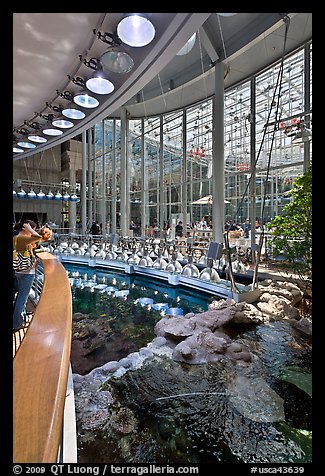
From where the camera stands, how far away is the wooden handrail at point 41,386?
494mm

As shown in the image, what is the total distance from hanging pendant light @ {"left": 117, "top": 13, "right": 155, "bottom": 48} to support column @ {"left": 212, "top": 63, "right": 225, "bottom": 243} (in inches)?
207

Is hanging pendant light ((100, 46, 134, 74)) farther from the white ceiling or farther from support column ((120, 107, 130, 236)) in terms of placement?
support column ((120, 107, 130, 236))

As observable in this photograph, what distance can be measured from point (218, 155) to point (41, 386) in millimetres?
7175

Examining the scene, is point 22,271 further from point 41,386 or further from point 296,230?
point 296,230

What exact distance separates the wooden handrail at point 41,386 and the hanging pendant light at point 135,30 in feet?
6.46

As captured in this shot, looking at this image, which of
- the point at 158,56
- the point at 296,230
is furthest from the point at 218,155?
the point at 158,56

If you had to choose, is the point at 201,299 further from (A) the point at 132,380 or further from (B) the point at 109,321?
(A) the point at 132,380

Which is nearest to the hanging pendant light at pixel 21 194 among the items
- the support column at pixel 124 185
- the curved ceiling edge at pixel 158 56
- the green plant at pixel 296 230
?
the support column at pixel 124 185

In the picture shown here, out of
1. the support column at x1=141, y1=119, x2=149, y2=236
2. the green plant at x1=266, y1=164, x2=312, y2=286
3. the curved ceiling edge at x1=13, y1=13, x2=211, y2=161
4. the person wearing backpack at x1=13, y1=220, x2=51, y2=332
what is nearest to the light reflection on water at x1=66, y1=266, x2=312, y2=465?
the green plant at x1=266, y1=164, x2=312, y2=286

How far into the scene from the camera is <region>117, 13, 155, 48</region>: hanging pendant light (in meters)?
1.94

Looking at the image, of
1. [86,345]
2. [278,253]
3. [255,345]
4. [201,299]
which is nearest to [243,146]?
[201,299]

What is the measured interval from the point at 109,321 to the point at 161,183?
24.7ft

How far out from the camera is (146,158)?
11195 mm

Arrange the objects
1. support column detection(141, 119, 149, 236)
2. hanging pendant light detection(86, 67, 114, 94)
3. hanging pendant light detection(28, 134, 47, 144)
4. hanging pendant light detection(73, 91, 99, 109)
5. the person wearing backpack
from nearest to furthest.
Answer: the person wearing backpack
hanging pendant light detection(86, 67, 114, 94)
hanging pendant light detection(73, 91, 99, 109)
hanging pendant light detection(28, 134, 47, 144)
support column detection(141, 119, 149, 236)
